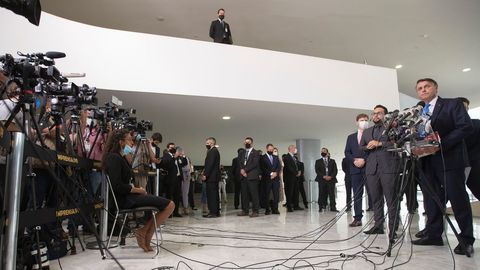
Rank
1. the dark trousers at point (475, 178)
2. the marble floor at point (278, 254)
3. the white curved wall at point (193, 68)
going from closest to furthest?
the marble floor at point (278, 254) < the dark trousers at point (475, 178) < the white curved wall at point (193, 68)

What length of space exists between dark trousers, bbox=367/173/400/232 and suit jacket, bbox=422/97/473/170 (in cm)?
55

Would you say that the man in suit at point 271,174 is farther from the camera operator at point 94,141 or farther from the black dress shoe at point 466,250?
the black dress shoe at point 466,250

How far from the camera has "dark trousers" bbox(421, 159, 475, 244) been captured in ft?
9.11

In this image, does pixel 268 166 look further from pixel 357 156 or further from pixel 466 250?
pixel 466 250

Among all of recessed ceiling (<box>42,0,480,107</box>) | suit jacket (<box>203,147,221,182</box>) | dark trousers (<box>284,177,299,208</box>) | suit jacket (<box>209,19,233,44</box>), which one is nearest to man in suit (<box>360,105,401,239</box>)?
suit jacket (<box>203,147,221,182</box>)

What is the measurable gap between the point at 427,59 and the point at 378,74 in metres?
4.91

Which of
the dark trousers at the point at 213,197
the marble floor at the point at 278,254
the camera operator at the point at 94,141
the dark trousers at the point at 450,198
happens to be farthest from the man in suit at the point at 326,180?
the camera operator at the point at 94,141

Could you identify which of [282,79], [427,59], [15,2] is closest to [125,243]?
[15,2]

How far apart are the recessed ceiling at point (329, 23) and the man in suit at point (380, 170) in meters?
5.33

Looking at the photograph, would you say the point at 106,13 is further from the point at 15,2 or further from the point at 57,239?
the point at 15,2

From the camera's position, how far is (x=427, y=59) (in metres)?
10.8

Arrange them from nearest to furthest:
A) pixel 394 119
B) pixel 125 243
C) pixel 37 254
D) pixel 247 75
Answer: pixel 37 254 < pixel 394 119 < pixel 125 243 < pixel 247 75

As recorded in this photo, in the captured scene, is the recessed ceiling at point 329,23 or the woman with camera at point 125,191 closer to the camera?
the woman with camera at point 125,191

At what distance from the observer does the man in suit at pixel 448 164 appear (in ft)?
9.16
